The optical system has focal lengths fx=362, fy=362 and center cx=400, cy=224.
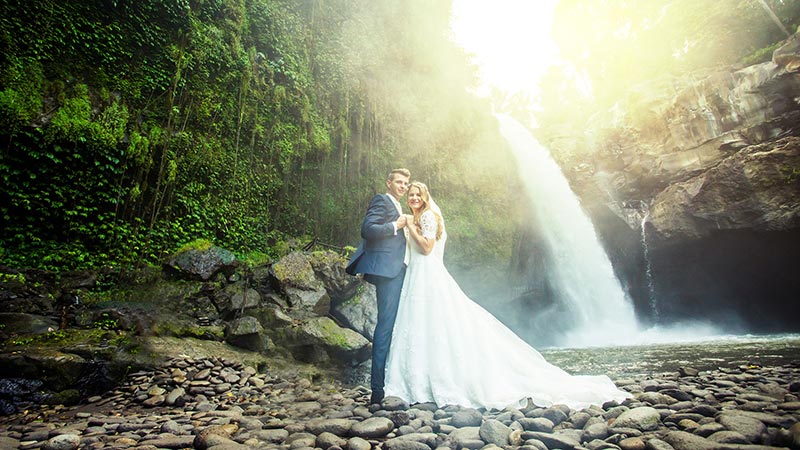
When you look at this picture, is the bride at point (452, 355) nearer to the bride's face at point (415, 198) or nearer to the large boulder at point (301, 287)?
the bride's face at point (415, 198)

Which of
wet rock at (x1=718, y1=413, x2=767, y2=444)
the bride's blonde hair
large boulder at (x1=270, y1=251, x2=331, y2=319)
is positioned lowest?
wet rock at (x1=718, y1=413, x2=767, y2=444)

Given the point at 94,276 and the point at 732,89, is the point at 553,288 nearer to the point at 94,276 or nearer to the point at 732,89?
the point at 732,89

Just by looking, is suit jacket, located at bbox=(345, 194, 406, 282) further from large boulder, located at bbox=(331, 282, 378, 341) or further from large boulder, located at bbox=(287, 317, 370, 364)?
large boulder, located at bbox=(331, 282, 378, 341)

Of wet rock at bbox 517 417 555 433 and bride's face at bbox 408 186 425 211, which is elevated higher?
bride's face at bbox 408 186 425 211

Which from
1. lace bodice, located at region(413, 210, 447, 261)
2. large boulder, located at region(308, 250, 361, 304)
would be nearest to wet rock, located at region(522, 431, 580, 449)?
lace bodice, located at region(413, 210, 447, 261)

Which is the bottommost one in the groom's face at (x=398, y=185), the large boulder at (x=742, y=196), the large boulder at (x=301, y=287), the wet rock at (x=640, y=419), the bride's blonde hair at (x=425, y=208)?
the wet rock at (x=640, y=419)

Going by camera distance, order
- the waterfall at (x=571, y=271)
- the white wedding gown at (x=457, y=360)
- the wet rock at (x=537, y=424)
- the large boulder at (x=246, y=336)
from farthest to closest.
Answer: the waterfall at (x=571, y=271) → the large boulder at (x=246, y=336) → the white wedding gown at (x=457, y=360) → the wet rock at (x=537, y=424)

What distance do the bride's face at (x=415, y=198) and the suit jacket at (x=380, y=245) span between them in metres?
0.19

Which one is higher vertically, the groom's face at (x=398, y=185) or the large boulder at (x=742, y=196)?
the large boulder at (x=742, y=196)

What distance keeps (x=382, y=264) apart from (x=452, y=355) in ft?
3.60

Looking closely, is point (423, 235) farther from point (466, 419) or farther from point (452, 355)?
point (466, 419)

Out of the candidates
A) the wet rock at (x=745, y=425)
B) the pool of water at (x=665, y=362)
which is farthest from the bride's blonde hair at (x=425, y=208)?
the pool of water at (x=665, y=362)

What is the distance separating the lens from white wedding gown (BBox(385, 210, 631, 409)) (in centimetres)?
317

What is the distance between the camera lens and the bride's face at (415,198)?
385cm
